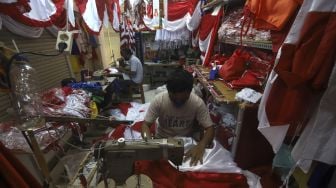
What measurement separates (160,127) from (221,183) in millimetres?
870

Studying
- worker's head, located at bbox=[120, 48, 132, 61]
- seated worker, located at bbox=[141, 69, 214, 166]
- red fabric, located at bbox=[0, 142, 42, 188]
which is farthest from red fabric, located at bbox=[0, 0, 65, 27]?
worker's head, located at bbox=[120, 48, 132, 61]

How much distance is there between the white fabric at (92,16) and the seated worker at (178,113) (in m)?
2.63

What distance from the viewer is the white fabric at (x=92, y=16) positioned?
3527 mm

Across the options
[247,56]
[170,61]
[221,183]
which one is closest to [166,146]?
[221,183]

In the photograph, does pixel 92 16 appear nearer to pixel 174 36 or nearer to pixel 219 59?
pixel 219 59

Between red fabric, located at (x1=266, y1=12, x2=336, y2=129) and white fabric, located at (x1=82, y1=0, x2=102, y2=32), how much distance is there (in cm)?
361

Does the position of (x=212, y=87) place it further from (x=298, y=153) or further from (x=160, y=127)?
(x=298, y=153)

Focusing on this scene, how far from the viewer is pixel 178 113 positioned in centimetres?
193

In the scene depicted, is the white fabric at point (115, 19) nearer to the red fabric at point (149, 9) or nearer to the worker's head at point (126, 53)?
the worker's head at point (126, 53)

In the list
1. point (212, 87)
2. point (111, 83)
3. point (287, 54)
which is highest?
A: point (287, 54)

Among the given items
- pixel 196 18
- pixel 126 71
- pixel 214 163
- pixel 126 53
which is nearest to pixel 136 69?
pixel 126 71

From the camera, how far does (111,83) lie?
4219 millimetres

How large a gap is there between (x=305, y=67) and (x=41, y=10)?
112 inches

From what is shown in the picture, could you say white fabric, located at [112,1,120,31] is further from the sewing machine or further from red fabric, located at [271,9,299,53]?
the sewing machine
